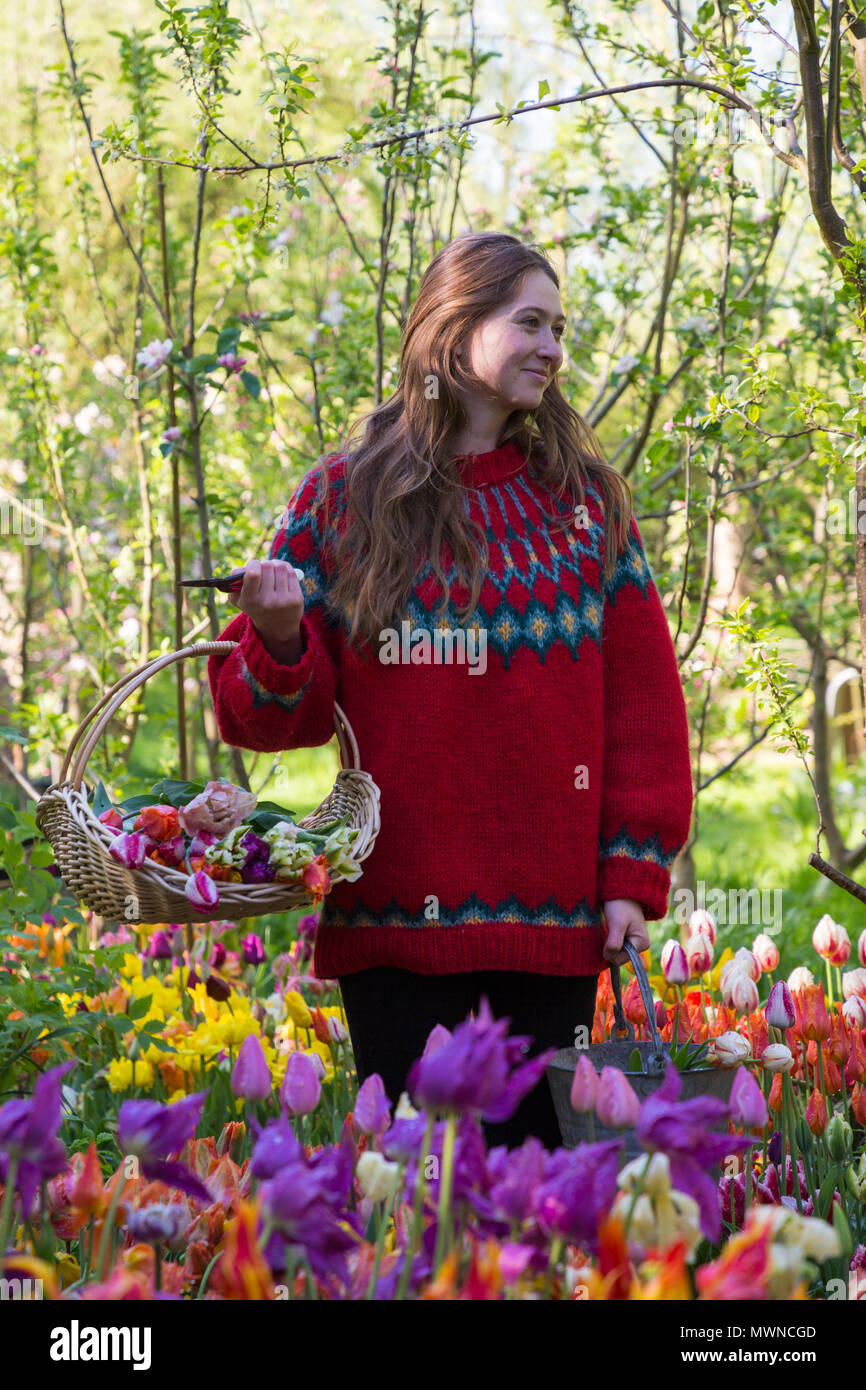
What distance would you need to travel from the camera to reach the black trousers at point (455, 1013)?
184cm

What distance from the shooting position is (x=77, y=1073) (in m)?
2.59

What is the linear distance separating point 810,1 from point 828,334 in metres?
1.78

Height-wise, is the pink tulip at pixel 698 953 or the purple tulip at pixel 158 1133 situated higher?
the purple tulip at pixel 158 1133

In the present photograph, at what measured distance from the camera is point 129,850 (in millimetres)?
1533

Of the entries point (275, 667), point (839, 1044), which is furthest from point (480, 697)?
point (839, 1044)

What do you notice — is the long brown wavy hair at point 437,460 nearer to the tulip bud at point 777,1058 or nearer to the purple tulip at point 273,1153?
the tulip bud at point 777,1058

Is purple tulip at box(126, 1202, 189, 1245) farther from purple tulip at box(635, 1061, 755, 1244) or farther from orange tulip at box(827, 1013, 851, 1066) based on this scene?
orange tulip at box(827, 1013, 851, 1066)

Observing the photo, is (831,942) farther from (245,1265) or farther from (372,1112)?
(245,1265)

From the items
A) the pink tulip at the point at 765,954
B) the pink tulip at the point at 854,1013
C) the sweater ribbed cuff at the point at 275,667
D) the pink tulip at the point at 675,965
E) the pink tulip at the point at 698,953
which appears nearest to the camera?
the sweater ribbed cuff at the point at 275,667

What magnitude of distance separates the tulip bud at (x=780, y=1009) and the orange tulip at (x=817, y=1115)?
13 centimetres

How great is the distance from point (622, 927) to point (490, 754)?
306 mm

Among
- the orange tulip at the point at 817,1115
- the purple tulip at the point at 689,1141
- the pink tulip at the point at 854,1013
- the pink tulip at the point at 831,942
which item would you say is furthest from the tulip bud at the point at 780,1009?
the purple tulip at the point at 689,1141
